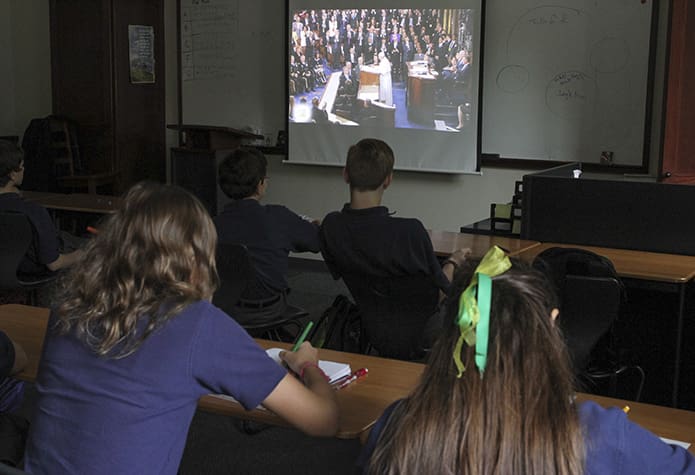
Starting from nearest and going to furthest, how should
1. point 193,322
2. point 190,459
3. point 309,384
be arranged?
1. point 193,322
2. point 309,384
3. point 190,459

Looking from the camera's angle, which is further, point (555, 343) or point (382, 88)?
point (382, 88)

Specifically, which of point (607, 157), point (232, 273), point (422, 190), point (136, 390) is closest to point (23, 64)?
point (422, 190)

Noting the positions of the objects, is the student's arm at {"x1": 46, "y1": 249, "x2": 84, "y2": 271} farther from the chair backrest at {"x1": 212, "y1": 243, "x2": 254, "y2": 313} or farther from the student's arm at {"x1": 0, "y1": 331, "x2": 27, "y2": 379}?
the student's arm at {"x1": 0, "y1": 331, "x2": 27, "y2": 379}

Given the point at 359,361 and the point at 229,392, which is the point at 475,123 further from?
the point at 229,392

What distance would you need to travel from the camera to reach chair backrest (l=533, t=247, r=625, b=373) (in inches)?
117

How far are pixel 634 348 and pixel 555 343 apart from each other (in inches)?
112

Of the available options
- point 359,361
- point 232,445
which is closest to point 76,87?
point 232,445

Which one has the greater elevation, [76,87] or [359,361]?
[76,87]

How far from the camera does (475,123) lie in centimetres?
614

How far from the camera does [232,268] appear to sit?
3.24 meters

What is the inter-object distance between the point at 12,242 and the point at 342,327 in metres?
1.62

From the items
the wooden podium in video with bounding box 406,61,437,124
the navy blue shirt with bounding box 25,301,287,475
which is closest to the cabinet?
the wooden podium in video with bounding box 406,61,437,124

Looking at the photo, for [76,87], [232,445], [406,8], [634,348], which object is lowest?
[232,445]

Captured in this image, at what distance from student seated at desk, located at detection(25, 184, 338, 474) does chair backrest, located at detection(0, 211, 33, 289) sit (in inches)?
103
